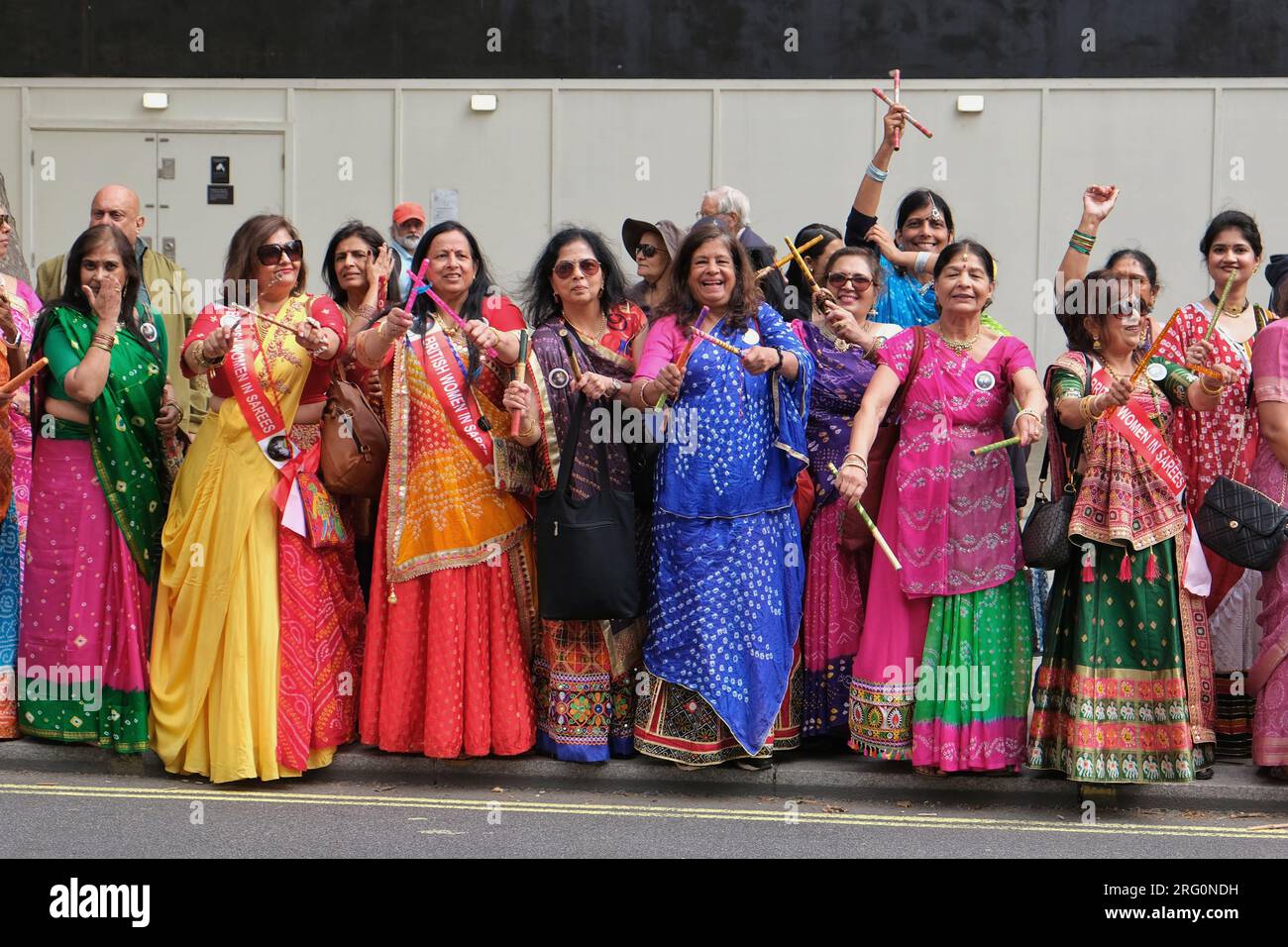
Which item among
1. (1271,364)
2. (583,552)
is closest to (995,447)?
(1271,364)

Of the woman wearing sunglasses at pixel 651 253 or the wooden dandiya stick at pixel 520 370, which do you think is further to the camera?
the woman wearing sunglasses at pixel 651 253

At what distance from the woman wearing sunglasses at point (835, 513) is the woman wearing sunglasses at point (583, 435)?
0.70 metres

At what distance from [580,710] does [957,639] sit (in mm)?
1445

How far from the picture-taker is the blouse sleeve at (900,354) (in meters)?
6.18

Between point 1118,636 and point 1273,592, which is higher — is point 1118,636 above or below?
below

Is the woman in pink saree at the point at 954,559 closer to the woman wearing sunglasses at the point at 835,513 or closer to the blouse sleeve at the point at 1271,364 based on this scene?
the woman wearing sunglasses at the point at 835,513

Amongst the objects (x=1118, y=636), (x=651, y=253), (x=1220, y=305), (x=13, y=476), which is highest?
(x=651, y=253)

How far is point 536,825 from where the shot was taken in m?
5.80

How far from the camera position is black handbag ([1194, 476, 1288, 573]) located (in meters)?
6.07

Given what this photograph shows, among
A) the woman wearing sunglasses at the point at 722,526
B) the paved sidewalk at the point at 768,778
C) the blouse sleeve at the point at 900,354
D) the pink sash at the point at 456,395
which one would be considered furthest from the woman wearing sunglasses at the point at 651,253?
the paved sidewalk at the point at 768,778

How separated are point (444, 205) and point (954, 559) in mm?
8172

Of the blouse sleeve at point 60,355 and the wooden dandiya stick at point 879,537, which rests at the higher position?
the blouse sleeve at point 60,355

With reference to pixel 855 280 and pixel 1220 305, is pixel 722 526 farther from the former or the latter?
pixel 1220 305

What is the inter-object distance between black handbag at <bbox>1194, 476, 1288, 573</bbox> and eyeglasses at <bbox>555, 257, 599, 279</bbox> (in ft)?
8.01
